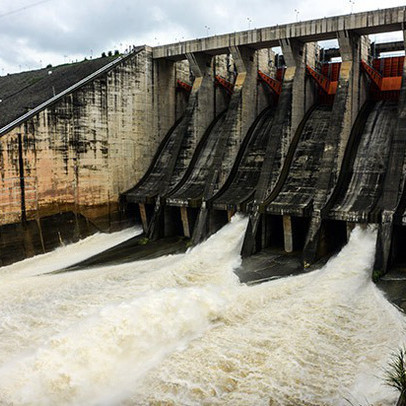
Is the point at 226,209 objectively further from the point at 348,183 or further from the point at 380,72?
the point at 380,72

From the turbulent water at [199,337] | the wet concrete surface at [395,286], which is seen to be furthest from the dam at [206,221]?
the wet concrete surface at [395,286]

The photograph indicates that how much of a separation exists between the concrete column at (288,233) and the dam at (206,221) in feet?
0.37

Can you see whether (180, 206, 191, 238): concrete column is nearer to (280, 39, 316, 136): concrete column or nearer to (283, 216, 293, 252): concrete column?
(283, 216, 293, 252): concrete column

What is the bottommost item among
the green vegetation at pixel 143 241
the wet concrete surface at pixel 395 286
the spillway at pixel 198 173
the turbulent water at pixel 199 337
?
the turbulent water at pixel 199 337

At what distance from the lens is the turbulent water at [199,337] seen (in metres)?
9.02

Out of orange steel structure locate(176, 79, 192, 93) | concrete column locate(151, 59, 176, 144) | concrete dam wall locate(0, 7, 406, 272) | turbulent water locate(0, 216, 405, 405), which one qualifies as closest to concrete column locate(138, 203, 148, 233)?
concrete dam wall locate(0, 7, 406, 272)

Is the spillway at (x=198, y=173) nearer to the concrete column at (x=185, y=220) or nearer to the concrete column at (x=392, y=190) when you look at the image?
the concrete column at (x=185, y=220)

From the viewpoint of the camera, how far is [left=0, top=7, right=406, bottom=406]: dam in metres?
9.73

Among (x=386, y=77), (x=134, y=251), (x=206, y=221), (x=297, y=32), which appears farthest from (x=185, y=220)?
(x=386, y=77)

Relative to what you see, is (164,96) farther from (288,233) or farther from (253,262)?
(253,262)

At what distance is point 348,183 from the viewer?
58.5ft

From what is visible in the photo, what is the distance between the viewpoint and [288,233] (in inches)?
698

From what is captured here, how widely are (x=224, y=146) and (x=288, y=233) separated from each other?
576cm

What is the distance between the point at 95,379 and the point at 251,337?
3.83 metres
